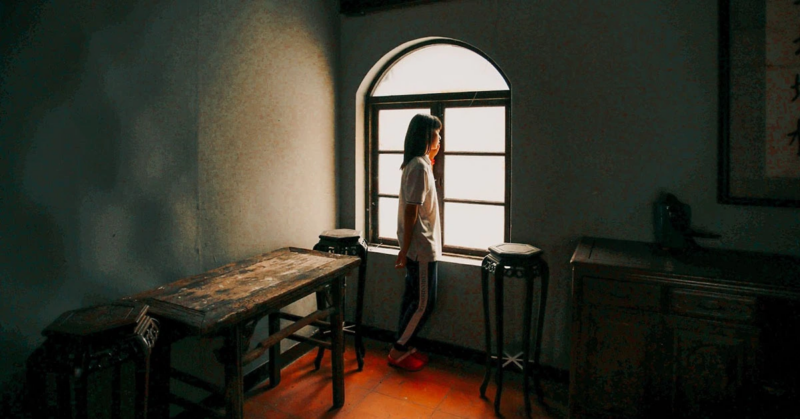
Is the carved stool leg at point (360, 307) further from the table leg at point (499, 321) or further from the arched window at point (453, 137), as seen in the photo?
the table leg at point (499, 321)

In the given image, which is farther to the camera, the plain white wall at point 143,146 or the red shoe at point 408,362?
the red shoe at point 408,362

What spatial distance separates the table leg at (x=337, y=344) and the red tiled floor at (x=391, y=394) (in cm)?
10

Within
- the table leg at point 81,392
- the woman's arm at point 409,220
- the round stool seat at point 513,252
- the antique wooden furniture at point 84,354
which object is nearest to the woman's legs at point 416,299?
the woman's arm at point 409,220

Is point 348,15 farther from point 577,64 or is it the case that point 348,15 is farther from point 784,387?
point 784,387

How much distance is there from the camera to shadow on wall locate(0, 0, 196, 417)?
1846 millimetres

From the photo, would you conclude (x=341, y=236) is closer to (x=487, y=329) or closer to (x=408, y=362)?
(x=408, y=362)

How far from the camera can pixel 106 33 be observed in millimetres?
2162

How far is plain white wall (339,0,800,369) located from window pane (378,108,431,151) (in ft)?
2.24

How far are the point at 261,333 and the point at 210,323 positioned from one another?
4.43 ft

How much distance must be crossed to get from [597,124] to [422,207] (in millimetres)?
1304

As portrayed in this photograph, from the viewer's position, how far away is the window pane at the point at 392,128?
3.95m

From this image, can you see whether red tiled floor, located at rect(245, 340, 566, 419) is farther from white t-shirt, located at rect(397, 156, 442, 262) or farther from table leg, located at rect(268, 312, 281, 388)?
white t-shirt, located at rect(397, 156, 442, 262)

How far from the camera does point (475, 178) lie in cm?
363

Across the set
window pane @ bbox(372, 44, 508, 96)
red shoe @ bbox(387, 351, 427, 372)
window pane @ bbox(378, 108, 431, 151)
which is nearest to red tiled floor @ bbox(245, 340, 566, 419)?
red shoe @ bbox(387, 351, 427, 372)
